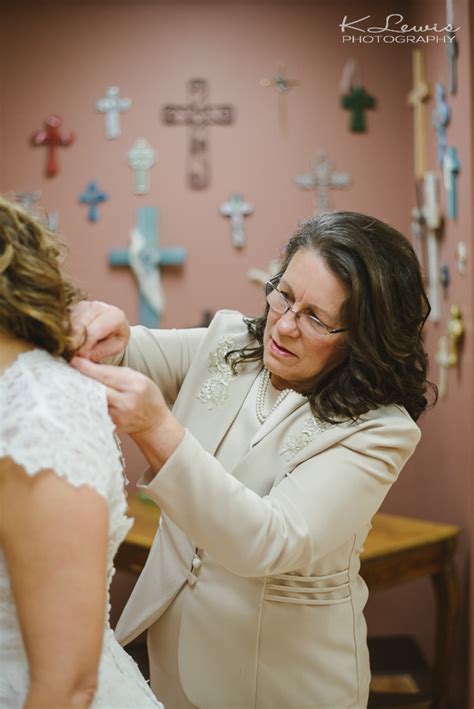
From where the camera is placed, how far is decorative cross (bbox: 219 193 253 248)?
11.7 ft

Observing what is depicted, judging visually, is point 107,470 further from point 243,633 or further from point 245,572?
point 243,633

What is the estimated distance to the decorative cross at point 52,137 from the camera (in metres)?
3.55

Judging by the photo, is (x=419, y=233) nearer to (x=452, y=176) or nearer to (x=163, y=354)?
(x=452, y=176)

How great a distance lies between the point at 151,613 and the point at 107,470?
2.10 feet

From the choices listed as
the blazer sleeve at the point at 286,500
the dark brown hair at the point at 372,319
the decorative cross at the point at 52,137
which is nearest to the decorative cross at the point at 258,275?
the decorative cross at the point at 52,137

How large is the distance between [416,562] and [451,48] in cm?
172

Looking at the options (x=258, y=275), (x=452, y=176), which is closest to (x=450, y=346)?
(x=452, y=176)

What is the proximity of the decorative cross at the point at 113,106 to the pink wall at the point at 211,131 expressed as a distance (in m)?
0.03

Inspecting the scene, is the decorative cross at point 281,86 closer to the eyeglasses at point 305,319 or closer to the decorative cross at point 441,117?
the decorative cross at point 441,117

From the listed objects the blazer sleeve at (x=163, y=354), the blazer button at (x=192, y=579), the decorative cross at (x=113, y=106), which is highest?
the decorative cross at (x=113, y=106)

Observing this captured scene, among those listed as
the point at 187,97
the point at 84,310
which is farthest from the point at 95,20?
the point at 84,310

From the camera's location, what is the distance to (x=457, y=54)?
2.87 meters

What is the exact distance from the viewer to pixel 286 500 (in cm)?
136

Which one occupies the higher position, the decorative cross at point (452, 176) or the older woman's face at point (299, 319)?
the decorative cross at point (452, 176)
